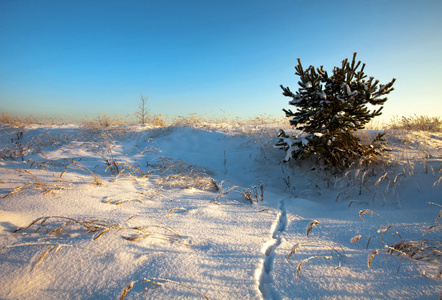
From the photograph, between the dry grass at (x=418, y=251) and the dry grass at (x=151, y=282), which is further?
the dry grass at (x=418, y=251)

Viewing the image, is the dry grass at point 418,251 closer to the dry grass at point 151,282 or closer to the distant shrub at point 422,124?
the dry grass at point 151,282

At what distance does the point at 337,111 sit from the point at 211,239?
3.00m

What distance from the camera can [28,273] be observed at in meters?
0.95

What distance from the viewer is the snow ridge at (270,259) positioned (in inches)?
39.0

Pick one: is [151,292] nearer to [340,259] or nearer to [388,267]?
[340,259]

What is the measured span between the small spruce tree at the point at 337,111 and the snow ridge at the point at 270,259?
170 cm

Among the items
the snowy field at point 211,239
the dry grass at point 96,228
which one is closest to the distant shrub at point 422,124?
the snowy field at point 211,239

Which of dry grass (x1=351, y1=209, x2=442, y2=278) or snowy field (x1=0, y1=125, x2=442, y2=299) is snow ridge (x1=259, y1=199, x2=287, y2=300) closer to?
snowy field (x1=0, y1=125, x2=442, y2=299)

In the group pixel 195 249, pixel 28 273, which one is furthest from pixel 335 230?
pixel 28 273

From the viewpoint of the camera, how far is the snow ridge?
0.99 metres

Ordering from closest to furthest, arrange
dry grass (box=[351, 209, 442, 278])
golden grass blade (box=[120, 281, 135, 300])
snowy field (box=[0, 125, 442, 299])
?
golden grass blade (box=[120, 281, 135, 300])
snowy field (box=[0, 125, 442, 299])
dry grass (box=[351, 209, 442, 278])

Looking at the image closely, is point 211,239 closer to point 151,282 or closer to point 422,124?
point 151,282

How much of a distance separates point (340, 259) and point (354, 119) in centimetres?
272

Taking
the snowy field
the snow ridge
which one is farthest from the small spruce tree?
the snow ridge
